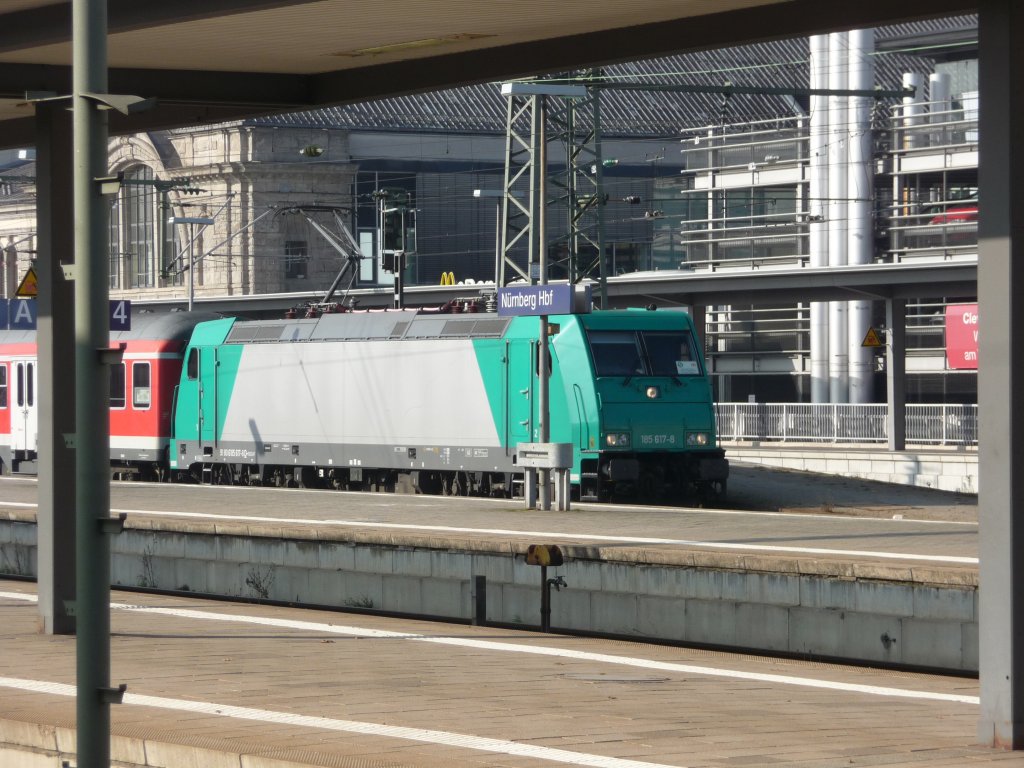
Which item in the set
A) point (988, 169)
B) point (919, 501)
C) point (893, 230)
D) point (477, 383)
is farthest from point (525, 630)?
point (893, 230)

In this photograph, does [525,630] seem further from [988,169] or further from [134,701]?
[988,169]

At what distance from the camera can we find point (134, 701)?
340 inches

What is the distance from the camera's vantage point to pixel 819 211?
52844mm

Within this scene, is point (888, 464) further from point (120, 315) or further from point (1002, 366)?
point (1002, 366)

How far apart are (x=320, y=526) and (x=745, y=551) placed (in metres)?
4.63

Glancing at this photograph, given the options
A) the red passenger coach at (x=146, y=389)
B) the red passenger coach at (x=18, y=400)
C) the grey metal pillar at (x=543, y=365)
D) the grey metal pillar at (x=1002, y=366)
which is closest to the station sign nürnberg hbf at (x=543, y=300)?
the grey metal pillar at (x=543, y=365)

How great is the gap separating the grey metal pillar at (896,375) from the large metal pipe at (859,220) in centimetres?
992

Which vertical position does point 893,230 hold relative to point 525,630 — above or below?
above

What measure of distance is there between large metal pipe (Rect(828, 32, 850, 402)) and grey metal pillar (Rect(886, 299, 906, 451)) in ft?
34.0

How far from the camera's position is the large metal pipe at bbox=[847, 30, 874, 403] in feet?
168

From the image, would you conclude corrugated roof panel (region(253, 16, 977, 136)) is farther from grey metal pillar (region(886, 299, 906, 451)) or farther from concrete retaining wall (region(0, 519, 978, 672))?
concrete retaining wall (region(0, 519, 978, 672))

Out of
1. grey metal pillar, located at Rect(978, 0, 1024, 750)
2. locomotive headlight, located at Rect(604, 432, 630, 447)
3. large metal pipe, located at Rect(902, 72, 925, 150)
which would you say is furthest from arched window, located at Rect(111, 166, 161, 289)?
grey metal pillar, located at Rect(978, 0, 1024, 750)

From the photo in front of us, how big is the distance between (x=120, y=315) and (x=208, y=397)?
11.0 m

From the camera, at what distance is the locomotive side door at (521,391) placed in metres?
26.4
